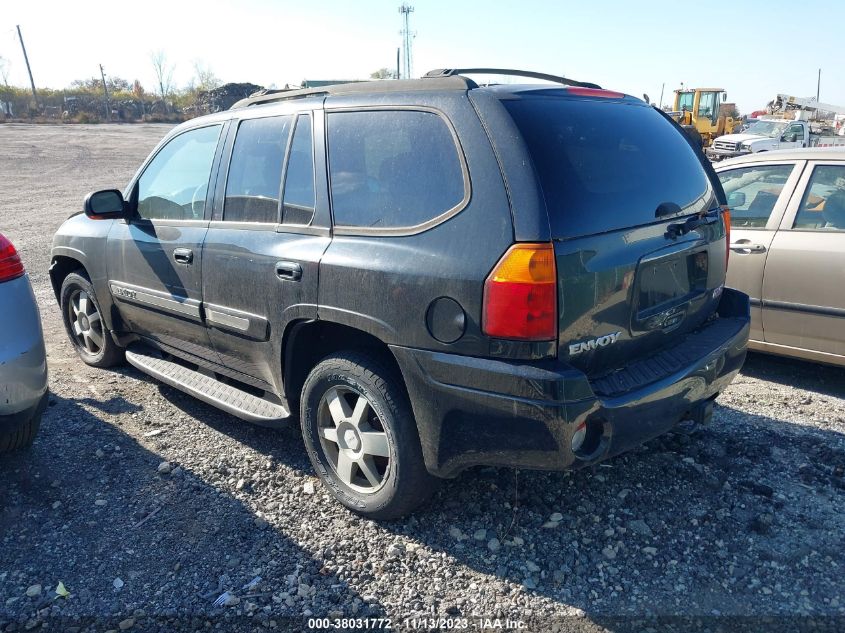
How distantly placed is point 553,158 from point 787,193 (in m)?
2.95

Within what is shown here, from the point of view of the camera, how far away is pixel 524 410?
2428 millimetres

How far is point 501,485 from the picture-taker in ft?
11.1

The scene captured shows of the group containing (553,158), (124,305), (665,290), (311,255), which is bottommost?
(124,305)

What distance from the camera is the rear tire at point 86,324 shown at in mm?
4859

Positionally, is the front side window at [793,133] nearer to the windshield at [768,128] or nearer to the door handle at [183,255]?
the windshield at [768,128]

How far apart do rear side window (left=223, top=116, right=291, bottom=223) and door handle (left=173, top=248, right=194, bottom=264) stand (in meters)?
0.33

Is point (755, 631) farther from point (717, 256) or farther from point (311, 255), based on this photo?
point (311, 255)

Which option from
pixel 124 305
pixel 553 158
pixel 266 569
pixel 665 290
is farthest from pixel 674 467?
pixel 124 305

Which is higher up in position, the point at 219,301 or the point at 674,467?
the point at 219,301

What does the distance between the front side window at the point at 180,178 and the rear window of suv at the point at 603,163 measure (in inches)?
80.4

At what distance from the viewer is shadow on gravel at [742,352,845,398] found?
4.61 m

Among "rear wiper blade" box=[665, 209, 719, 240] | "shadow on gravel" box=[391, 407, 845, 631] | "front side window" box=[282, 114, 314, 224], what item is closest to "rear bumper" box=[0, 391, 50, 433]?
"front side window" box=[282, 114, 314, 224]

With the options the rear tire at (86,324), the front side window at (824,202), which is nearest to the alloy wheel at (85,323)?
the rear tire at (86,324)

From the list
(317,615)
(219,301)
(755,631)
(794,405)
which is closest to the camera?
(755,631)
